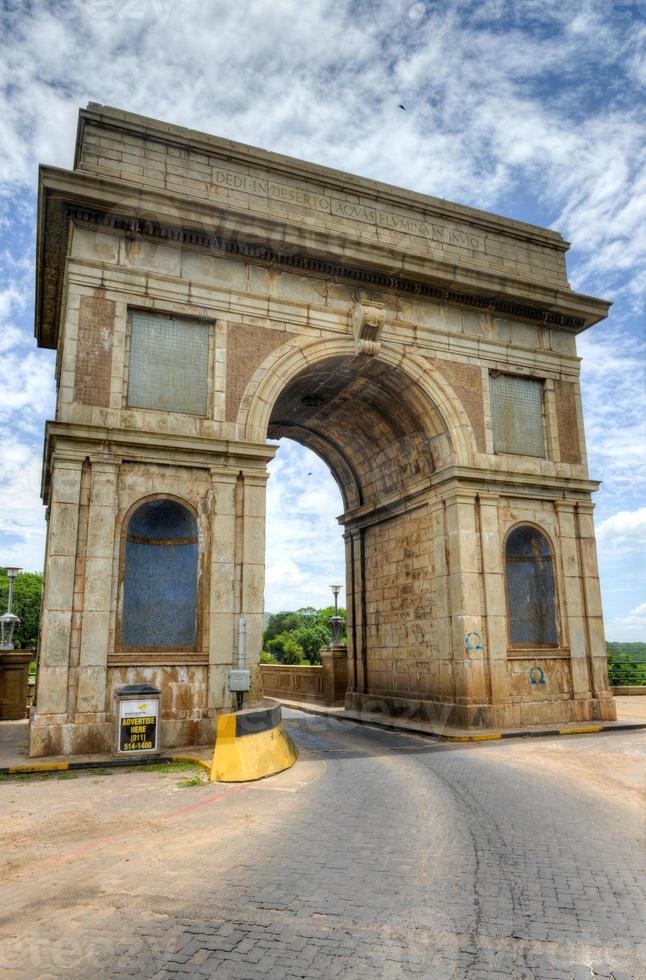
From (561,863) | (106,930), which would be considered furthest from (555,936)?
(106,930)

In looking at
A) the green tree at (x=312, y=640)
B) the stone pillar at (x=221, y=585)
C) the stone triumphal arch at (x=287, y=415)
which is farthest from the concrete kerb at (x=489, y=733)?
the green tree at (x=312, y=640)

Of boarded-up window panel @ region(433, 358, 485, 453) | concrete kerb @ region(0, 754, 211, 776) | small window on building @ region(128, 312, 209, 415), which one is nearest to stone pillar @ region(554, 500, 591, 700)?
boarded-up window panel @ region(433, 358, 485, 453)

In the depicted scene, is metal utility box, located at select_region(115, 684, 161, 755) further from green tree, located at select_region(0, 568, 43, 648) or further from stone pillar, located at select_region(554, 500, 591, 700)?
green tree, located at select_region(0, 568, 43, 648)

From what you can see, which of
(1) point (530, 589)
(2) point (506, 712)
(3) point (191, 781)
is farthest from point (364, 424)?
(3) point (191, 781)

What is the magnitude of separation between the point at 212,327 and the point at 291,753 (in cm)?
870

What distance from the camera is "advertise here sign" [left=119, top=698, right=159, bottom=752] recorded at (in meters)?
11.8

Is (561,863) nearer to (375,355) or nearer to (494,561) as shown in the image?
(494,561)

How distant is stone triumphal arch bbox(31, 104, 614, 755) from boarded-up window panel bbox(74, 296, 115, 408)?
0.04 meters

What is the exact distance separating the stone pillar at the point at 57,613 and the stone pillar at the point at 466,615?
27.3ft

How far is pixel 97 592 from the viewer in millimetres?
12938

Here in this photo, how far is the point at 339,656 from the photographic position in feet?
78.3

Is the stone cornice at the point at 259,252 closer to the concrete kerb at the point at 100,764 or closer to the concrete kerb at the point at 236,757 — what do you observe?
the concrete kerb at the point at 236,757

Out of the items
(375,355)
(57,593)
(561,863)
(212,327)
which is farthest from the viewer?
(375,355)

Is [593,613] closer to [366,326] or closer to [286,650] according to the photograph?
[366,326]
